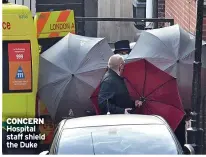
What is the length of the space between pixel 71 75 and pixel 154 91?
3.94 ft

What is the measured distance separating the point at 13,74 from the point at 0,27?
0.69 m

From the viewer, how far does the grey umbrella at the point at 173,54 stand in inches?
408

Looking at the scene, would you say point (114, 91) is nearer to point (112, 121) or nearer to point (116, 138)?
point (112, 121)

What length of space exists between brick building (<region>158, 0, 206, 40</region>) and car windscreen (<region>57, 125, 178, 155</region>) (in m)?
4.80

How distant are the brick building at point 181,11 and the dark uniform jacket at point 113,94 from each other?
292cm

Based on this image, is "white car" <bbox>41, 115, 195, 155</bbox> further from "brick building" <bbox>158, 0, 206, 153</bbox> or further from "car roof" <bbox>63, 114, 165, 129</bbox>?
"brick building" <bbox>158, 0, 206, 153</bbox>

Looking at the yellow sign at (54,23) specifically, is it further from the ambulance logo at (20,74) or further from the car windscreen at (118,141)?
the car windscreen at (118,141)

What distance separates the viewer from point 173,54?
10.5 metres

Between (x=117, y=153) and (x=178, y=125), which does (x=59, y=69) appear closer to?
(x=178, y=125)

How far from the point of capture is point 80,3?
2080 cm

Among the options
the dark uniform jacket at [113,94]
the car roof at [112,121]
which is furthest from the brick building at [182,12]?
the car roof at [112,121]

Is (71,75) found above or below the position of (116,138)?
above
